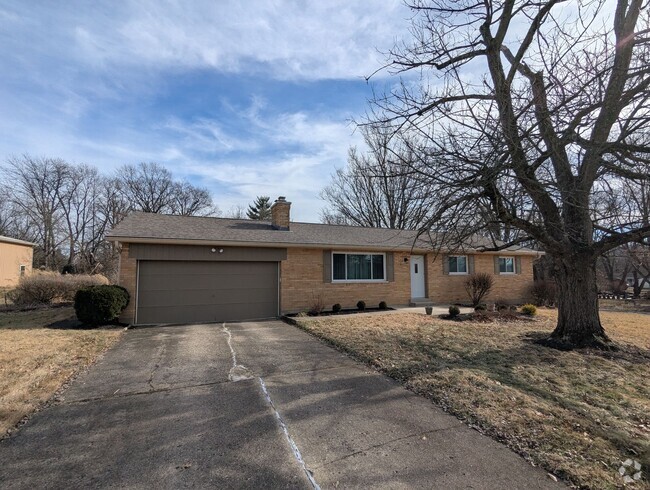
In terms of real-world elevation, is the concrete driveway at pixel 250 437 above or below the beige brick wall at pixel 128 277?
below

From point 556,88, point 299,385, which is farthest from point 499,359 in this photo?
point 556,88

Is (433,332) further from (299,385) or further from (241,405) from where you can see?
(241,405)

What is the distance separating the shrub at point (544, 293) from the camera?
16547 millimetres

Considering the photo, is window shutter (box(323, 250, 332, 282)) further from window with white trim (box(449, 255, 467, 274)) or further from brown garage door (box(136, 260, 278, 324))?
window with white trim (box(449, 255, 467, 274))

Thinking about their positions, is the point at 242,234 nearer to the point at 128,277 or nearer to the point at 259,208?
the point at 128,277

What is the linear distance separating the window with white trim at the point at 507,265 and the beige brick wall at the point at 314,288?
6.55m

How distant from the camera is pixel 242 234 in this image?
12.4 metres

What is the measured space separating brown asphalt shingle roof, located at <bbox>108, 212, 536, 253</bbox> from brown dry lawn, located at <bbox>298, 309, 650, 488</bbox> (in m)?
3.79

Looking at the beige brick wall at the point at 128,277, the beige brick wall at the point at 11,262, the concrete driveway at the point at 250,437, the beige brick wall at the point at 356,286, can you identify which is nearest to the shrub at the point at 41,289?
the beige brick wall at the point at 128,277

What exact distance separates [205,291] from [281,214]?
452 centimetres

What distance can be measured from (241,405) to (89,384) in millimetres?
2465

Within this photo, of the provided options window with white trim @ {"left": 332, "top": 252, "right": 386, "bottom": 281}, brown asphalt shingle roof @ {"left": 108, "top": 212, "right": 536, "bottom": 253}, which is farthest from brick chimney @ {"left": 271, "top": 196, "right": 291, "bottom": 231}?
window with white trim @ {"left": 332, "top": 252, "right": 386, "bottom": 281}

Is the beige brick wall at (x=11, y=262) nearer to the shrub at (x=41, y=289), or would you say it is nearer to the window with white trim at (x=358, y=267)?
the shrub at (x=41, y=289)

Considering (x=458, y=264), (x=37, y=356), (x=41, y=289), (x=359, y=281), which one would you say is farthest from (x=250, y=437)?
(x=458, y=264)
